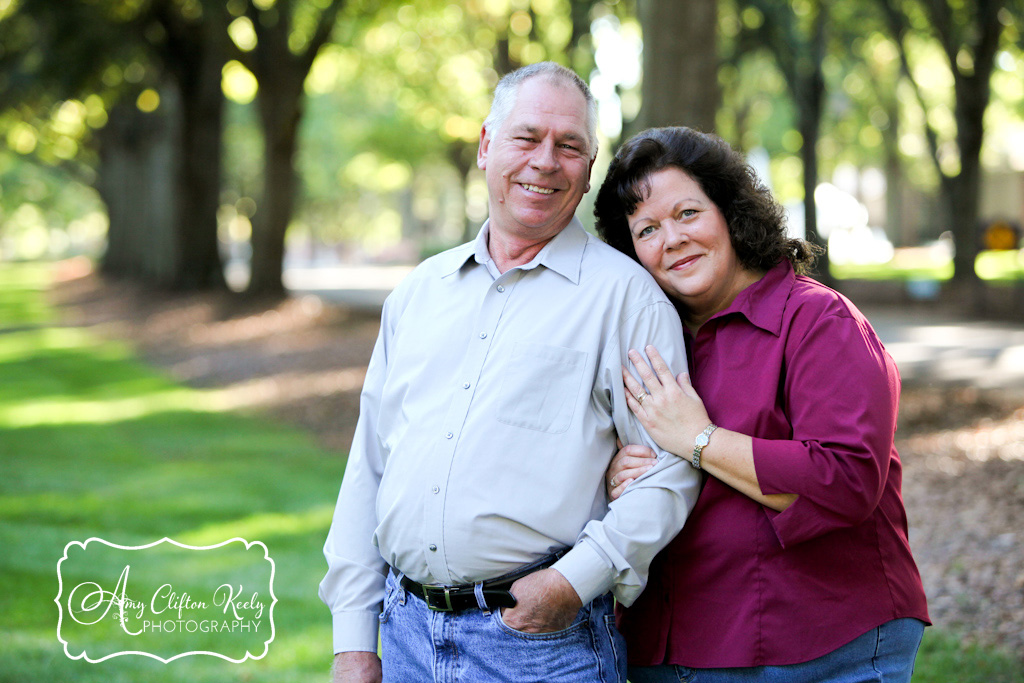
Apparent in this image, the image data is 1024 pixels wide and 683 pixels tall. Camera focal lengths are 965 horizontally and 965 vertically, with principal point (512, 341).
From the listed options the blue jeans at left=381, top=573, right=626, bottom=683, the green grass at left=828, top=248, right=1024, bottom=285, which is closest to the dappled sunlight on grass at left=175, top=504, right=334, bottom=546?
the blue jeans at left=381, top=573, right=626, bottom=683

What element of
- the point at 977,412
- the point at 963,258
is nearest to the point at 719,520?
the point at 977,412

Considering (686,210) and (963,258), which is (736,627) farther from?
(963,258)

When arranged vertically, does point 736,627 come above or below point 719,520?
below

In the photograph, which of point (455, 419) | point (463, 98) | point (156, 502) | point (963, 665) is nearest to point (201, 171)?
point (463, 98)

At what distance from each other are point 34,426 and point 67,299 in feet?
83.0

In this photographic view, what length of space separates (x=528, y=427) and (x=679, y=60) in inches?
236

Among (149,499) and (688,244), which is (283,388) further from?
(688,244)

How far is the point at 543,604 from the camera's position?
2514mm

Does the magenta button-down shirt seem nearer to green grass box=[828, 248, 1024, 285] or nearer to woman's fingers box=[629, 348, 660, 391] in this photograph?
woman's fingers box=[629, 348, 660, 391]

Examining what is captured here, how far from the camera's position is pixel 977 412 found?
1016 centimetres

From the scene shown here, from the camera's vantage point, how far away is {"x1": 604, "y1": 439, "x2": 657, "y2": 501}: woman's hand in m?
2.55

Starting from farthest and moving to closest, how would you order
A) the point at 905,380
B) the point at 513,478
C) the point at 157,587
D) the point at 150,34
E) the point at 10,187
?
→ the point at 10,187, the point at 150,34, the point at 905,380, the point at 157,587, the point at 513,478

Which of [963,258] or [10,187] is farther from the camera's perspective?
[10,187]

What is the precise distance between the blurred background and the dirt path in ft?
6.81
